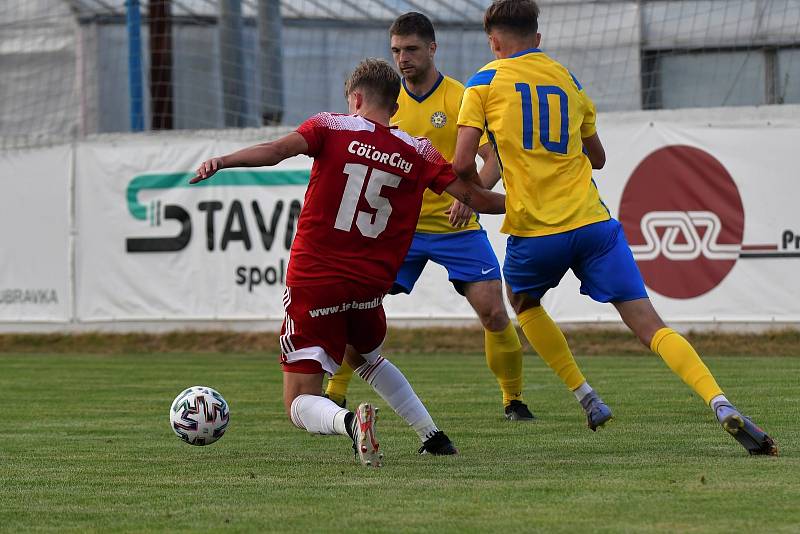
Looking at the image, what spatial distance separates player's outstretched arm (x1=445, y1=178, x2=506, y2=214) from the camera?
6.02 m

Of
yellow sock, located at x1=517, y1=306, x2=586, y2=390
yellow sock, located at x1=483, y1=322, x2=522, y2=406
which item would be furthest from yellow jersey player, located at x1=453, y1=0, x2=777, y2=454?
yellow sock, located at x1=483, y1=322, x2=522, y2=406

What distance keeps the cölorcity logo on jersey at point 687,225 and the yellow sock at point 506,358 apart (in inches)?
233

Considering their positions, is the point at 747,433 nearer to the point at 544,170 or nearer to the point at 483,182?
the point at 544,170

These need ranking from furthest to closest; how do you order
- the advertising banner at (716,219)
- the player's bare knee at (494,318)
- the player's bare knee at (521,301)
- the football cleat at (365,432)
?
the advertising banner at (716,219) < the player's bare knee at (494,318) < the player's bare knee at (521,301) < the football cleat at (365,432)

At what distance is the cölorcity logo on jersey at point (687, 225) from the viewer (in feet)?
43.8

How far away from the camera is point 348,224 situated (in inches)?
229

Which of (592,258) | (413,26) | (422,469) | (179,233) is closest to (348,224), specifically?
(422,469)

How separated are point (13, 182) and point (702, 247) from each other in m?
8.12

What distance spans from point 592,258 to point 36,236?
10993mm

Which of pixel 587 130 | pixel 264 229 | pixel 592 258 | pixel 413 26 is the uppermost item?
pixel 413 26

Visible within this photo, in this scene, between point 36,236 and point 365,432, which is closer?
point 365,432

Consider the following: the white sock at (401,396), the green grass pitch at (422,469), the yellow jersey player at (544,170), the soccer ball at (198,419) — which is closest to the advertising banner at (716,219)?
the green grass pitch at (422,469)

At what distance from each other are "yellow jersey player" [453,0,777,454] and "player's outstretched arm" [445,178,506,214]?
151 millimetres

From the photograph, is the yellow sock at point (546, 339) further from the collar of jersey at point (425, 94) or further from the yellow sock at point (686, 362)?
the collar of jersey at point (425, 94)
